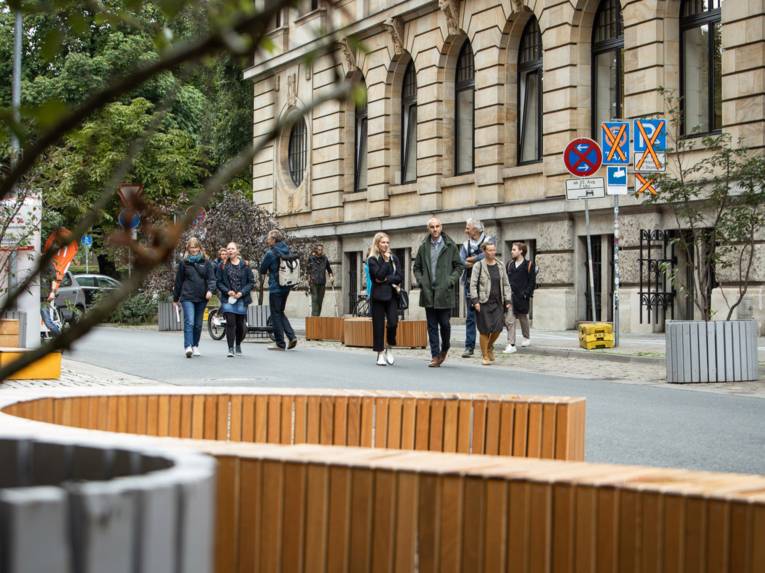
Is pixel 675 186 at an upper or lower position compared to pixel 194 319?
upper

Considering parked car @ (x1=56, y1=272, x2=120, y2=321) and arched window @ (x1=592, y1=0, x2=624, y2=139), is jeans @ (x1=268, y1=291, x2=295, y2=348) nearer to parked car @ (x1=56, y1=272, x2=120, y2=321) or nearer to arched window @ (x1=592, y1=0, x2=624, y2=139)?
arched window @ (x1=592, y1=0, x2=624, y2=139)

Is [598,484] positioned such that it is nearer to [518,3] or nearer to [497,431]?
[497,431]

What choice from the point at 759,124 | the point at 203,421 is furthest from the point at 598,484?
the point at 759,124

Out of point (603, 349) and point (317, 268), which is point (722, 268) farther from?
point (317, 268)

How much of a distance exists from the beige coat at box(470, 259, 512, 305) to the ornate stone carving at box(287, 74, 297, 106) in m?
22.3

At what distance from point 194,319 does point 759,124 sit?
35.1 feet

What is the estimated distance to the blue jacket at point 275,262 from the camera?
2310cm

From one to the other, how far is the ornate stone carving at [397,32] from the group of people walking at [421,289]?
45.6 ft

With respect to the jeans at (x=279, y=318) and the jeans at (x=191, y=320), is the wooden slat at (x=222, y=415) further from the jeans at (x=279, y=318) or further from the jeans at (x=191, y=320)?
the jeans at (x=279, y=318)

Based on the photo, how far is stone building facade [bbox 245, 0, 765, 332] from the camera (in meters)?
26.2

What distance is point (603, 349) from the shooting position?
20.7 metres

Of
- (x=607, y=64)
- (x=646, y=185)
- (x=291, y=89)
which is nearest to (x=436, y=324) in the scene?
(x=646, y=185)

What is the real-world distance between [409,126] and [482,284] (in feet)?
59.4

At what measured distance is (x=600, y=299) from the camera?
92.7ft
